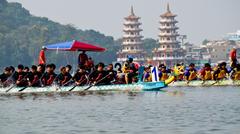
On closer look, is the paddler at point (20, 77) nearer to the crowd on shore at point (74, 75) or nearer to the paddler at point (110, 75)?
the crowd on shore at point (74, 75)

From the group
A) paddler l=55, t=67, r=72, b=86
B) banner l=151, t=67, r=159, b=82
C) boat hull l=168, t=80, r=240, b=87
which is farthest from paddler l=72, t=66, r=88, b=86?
boat hull l=168, t=80, r=240, b=87

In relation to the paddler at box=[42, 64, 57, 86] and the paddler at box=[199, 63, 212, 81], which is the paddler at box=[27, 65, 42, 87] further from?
the paddler at box=[199, 63, 212, 81]

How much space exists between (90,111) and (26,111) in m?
2.23

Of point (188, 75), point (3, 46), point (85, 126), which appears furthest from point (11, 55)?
point (85, 126)

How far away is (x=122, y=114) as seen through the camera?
26422 mm

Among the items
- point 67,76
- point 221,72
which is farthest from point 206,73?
point 67,76

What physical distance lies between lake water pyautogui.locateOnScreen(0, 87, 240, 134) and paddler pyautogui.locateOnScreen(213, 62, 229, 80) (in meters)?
8.51

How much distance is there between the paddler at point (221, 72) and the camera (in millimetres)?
45062

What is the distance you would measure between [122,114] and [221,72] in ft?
64.9

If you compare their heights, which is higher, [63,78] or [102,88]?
[63,78]

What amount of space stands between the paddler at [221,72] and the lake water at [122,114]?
335 inches

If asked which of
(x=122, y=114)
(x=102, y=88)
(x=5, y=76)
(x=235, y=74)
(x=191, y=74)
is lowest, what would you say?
(x=122, y=114)

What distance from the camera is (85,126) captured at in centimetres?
2306

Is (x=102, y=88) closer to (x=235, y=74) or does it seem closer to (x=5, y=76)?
(x=5, y=76)
